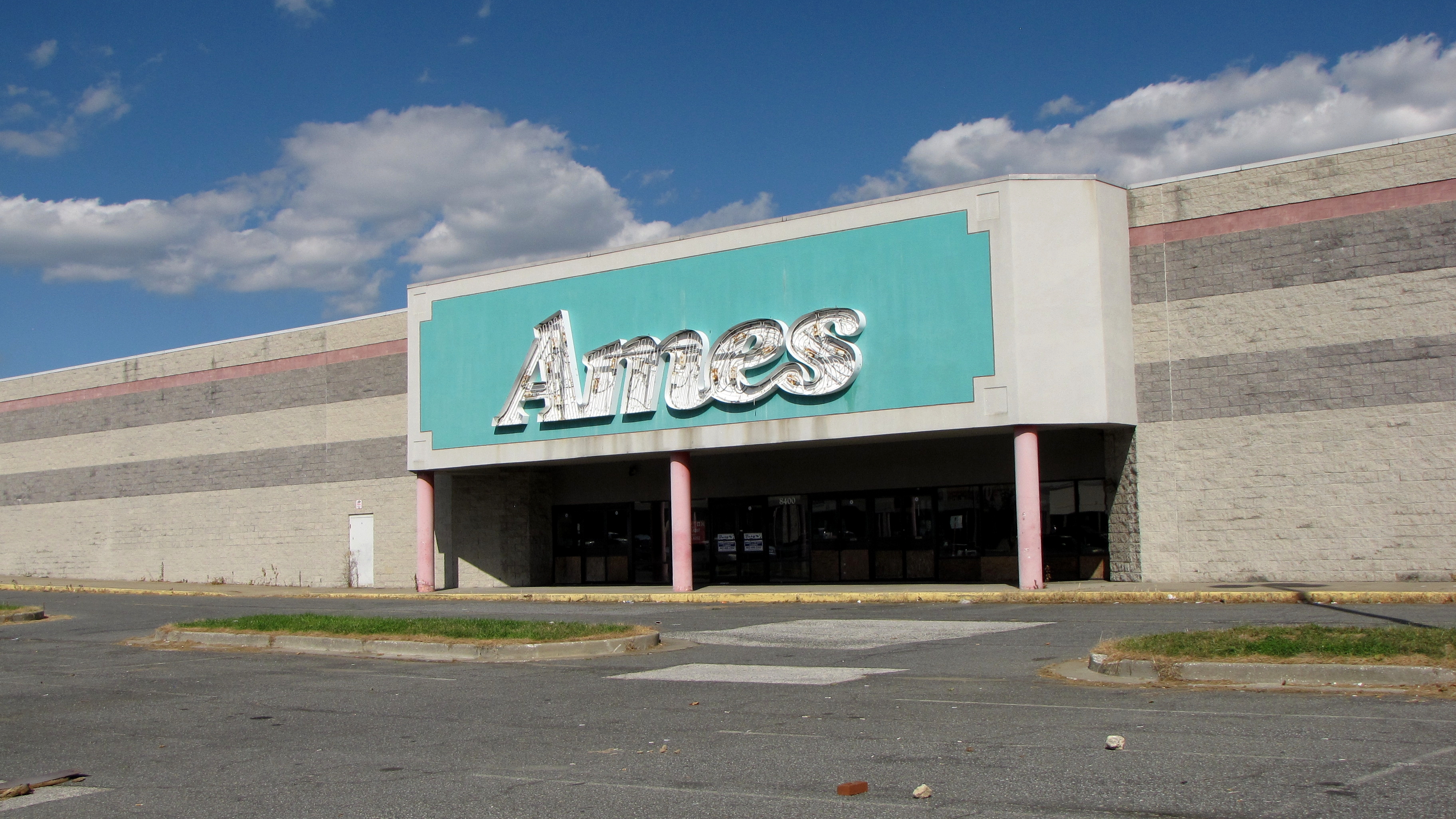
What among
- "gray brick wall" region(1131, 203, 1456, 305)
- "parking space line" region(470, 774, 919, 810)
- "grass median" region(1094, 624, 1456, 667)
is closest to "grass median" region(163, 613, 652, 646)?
"grass median" region(1094, 624, 1456, 667)

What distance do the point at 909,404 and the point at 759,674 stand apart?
1284cm

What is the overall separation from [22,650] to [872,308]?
16352 mm

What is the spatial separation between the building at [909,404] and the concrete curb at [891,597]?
1.63m

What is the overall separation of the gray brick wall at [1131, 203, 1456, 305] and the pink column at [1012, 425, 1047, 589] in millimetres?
3860

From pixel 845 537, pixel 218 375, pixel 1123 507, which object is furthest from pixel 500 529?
pixel 1123 507

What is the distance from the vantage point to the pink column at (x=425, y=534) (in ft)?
102

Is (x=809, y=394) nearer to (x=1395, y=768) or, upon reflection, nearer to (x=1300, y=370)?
(x=1300, y=370)

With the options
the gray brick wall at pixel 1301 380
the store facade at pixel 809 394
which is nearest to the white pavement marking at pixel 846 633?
the store facade at pixel 809 394

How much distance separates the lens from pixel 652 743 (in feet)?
27.8

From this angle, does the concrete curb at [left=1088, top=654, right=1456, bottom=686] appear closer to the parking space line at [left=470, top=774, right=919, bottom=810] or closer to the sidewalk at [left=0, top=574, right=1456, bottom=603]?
the parking space line at [left=470, top=774, right=919, bottom=810]

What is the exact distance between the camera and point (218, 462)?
3766 centimetres

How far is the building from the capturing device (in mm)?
21562

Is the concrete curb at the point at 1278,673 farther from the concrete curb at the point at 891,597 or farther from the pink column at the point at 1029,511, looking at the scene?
the pink column at the point at 1029,511

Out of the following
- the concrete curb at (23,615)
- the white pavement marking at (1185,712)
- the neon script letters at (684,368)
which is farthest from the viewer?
the neon script letters at (684,368)
